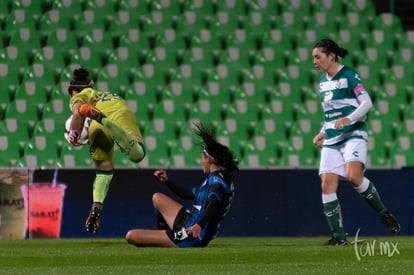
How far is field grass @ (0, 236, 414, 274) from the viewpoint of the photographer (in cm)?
645

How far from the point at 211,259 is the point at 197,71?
21.1 ft

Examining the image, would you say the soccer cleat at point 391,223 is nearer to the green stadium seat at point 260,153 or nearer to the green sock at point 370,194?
the green sock at point 370,194

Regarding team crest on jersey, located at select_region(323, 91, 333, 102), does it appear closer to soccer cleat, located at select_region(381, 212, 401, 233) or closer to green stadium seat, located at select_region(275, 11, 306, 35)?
soccer cleat, located at select_region(381, 212, 401, 233)

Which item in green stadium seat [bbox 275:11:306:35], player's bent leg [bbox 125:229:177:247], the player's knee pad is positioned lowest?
player's bent leg [bbox 125:229:177:247]

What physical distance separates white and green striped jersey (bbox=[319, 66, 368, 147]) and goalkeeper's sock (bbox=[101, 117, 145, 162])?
1636 mm

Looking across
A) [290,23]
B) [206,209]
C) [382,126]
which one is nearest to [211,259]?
[206,209]

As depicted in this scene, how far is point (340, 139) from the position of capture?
28.2 feet

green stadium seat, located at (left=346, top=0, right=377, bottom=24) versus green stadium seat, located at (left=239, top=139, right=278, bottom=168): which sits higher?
green stadium seat, located at (left=346, top=0, right=377, bottom=24)

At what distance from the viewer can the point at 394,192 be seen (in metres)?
11.6

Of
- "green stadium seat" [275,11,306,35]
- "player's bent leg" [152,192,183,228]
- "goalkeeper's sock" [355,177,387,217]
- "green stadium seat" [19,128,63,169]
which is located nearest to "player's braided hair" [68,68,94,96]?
"player's bent leg" [152,192,183,228]

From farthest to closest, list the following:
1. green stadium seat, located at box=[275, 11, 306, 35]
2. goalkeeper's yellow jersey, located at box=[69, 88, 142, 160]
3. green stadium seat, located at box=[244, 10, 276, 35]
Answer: green stadium seat, located at box=[275, 11, 306, 35] < green stadium seat, located at box=[244, 10, 276, 35] < goalkeeper's yellow jersey, located at box=[69, 88, 142, 160]

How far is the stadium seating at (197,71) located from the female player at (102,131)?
2807mm

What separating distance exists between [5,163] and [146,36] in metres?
2.79

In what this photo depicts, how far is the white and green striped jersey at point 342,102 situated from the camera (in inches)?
335
